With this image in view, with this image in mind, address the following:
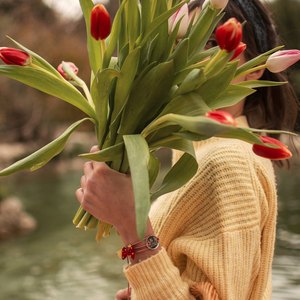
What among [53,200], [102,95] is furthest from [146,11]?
[53,200]

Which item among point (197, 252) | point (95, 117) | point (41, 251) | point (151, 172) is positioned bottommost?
point (41, 251)

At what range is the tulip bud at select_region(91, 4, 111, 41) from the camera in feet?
1.45

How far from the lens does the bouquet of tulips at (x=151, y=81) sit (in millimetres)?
450

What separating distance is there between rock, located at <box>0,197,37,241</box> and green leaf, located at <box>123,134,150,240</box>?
3615 mm

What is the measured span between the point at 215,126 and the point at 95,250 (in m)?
3.50

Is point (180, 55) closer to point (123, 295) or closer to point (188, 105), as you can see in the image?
point (188, 105)

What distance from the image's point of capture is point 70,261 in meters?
3.40

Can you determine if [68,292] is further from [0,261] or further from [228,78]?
[228,78]

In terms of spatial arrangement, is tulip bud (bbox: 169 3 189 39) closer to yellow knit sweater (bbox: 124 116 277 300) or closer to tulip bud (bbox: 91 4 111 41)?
tulip bud (bbox: 91 4 111 41)

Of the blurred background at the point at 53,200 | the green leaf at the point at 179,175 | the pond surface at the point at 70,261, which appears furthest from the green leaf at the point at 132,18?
the pond surface at the point at 70,261

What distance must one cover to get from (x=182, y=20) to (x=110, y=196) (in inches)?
11.9

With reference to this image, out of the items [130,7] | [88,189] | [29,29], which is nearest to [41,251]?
[88,189]

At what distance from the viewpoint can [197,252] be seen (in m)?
0.64

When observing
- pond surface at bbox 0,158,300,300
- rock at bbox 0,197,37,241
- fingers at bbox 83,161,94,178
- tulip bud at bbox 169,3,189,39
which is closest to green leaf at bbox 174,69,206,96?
tulip bud at bbox 169,3,189,39
